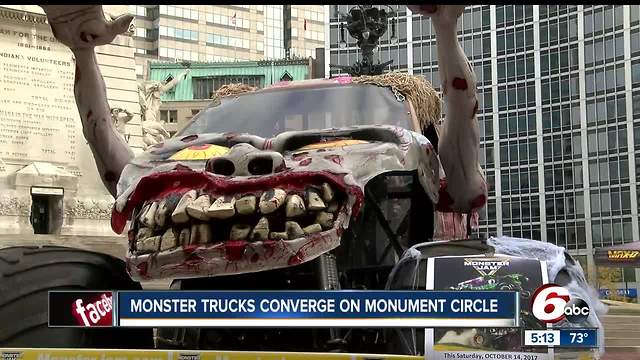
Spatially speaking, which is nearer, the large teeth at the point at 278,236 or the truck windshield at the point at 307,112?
the large teeth at the point at 278,236

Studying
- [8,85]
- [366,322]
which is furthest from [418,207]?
[8,85]

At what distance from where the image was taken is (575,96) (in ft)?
242

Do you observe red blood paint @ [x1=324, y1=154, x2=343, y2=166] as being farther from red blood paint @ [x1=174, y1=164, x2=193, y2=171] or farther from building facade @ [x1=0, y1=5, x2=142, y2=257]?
building facade @ [x1=0, y1=5, x2=142, y2=257]

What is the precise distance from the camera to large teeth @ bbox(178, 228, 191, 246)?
348 cm

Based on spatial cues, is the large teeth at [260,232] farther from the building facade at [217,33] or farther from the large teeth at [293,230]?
the building facade at [217,33]

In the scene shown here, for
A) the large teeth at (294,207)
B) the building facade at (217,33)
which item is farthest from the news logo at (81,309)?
the building facade at (217,33)

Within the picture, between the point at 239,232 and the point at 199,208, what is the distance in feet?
0.62

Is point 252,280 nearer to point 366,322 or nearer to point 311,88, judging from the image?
point 366,322

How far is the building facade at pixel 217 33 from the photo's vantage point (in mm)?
116062

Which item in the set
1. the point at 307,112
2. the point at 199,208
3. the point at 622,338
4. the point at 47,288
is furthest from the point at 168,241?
the point at 622,338

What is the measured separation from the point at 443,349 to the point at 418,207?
182cm

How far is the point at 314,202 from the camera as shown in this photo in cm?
352

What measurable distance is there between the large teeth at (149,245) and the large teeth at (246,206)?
0.37m

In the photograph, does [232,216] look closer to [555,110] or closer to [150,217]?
[150,217]
